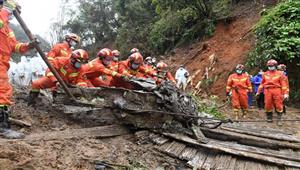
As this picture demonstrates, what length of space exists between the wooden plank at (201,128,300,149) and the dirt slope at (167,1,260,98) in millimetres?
11692

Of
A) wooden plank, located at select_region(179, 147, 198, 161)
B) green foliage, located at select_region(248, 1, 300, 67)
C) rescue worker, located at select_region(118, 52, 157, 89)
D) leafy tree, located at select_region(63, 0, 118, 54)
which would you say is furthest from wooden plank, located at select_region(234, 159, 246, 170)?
leafy tree, located at select_region(63, 0, 118, 54)

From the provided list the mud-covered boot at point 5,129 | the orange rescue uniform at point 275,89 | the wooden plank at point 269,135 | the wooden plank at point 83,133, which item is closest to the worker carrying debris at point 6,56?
the mud-covered boot at point 5,129

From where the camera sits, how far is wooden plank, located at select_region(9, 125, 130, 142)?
6.30 metres

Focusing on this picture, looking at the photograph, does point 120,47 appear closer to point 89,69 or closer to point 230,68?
point 230,68

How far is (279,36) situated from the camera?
1666 centimetres

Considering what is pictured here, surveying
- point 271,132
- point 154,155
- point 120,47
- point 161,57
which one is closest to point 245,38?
point 161,57

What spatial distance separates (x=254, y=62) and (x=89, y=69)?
34.6 ft

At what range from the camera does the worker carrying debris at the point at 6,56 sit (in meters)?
6.01

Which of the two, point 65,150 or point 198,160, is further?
point 198,160

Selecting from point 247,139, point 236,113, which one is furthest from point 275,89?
point 247,139

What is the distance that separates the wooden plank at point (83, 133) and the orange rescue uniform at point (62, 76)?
1.45 m

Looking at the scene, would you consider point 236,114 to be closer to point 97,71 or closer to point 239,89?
point 239,89

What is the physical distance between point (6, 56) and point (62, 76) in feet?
6.55

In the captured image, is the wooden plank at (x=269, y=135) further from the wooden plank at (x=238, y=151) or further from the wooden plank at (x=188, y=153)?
the wooden plank at (x=188, y=153)
